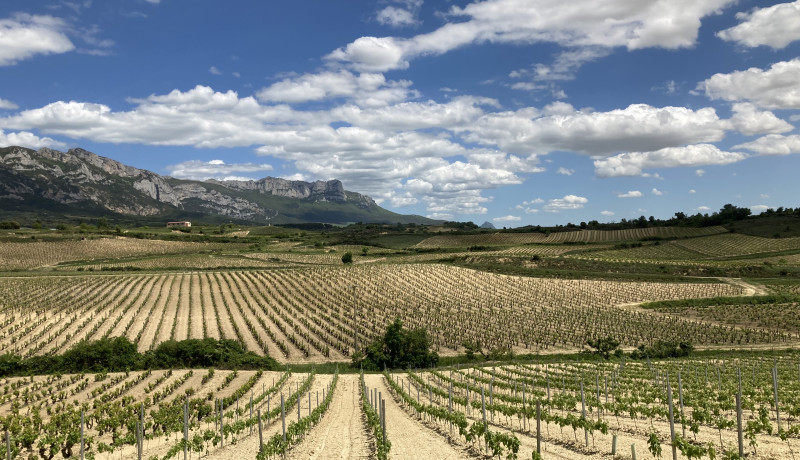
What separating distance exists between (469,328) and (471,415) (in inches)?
1395

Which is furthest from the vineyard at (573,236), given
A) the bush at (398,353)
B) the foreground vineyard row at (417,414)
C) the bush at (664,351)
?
the foreground vineyard row at (417,414)

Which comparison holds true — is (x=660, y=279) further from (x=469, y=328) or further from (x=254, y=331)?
(x=254, y=331)

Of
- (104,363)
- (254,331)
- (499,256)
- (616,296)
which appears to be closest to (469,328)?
(254,331)

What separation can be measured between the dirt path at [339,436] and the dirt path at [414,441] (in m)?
1.09

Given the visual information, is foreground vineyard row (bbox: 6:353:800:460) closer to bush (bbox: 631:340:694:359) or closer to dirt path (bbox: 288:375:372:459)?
dirt path (bbox: 288:375:372:459)

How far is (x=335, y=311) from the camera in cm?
6550

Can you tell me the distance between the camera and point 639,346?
51562mm

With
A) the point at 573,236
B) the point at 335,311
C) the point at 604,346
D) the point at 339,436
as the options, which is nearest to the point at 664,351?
the point at 604,346

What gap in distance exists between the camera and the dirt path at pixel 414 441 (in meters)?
17.1

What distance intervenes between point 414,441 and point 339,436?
3410 mm

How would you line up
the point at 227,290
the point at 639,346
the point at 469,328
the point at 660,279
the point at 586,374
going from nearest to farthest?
the point at 586,374 < the point at 639,346 < the point at 469,328 < the point at 227,290 < the point at 660,279

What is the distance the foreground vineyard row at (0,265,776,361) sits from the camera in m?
52.7

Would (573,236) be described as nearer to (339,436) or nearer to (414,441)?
(339,436)

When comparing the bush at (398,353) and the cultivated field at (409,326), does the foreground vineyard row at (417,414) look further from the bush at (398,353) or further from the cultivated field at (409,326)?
the bush at (398,353)
